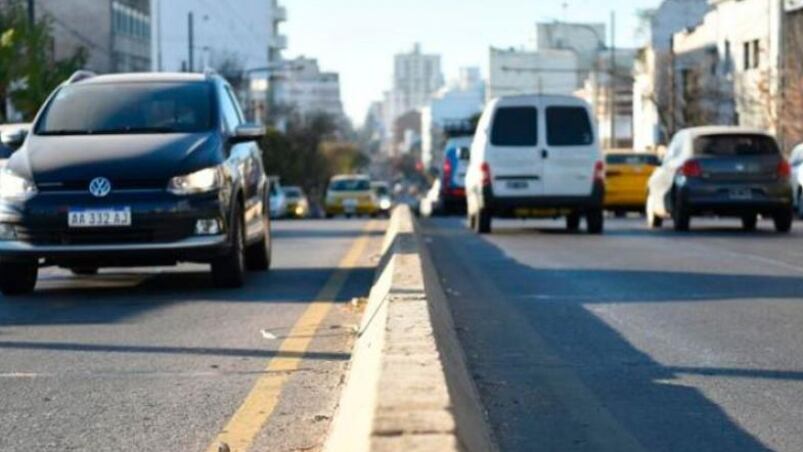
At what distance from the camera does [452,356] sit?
27.6 feet

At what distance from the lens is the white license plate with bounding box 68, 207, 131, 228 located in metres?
13.0

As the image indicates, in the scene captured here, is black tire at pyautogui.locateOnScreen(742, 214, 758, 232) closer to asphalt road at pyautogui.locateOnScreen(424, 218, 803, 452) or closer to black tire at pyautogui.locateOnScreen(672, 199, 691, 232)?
black tire at pyautogui.locateOnScreen(672, 199, 691, 232)

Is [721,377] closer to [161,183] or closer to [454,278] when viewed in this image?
[161,183]

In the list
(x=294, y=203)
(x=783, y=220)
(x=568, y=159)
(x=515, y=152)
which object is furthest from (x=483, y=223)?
(x=294, y=203)

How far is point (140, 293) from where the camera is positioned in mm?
13789

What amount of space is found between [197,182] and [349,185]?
4868cm

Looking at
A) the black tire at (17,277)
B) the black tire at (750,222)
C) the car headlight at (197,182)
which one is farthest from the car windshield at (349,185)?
the car headlight at (197,182)

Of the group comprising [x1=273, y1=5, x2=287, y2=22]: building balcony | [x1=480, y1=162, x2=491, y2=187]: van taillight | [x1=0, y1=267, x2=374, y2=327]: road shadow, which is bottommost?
[x1=0, y1=267, x2=374, y2=327]: road shadow

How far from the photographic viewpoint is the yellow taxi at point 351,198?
60188mm

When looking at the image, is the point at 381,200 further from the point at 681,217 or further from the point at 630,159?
the point at 681,217

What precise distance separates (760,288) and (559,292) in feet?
5.47

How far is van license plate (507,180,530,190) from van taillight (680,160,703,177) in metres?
2.33

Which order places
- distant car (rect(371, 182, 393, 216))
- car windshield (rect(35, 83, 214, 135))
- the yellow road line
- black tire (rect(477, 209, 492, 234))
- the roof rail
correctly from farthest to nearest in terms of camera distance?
distant car (rect(371, 182, 393, 216)) → black tire (rect(477, 209, 492, 234)) → the roof rail → car windshield (rect(35, 83, 214, 135)) → the yellow road line

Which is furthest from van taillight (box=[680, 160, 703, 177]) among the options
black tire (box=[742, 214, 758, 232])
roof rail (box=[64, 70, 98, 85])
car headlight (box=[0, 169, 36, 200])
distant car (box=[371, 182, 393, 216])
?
distant car (box=[371, 182, 393, 216])
